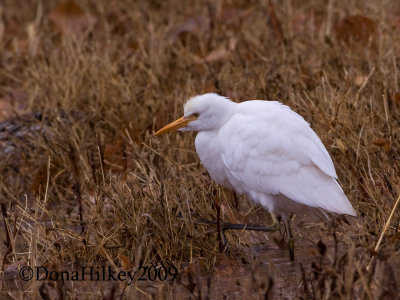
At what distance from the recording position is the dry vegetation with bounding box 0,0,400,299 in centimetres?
362

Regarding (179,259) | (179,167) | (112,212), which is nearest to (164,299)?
(179,259)

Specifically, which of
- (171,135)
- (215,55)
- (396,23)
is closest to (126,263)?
(171,135)

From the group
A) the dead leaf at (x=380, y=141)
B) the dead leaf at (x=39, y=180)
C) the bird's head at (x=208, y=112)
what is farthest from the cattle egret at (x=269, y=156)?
the dead leaf at (x=39, y=180)

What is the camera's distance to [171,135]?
5164 mm

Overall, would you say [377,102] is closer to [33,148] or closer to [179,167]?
[179,167]

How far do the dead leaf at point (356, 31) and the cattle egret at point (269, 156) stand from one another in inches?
85.0

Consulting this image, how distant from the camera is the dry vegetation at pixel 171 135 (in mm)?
3621

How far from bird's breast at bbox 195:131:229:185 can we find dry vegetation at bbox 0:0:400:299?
11 centimetres

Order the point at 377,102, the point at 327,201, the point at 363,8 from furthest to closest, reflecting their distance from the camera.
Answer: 1. the point at 363,8
2. the point at 377,102
3. the point at 327,201

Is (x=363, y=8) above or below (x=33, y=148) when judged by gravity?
above

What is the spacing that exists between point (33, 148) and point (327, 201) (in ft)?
7.75

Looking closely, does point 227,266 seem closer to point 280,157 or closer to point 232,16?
point 280,157

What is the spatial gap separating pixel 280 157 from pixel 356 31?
8.15 feet

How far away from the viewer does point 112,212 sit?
13.4ft
